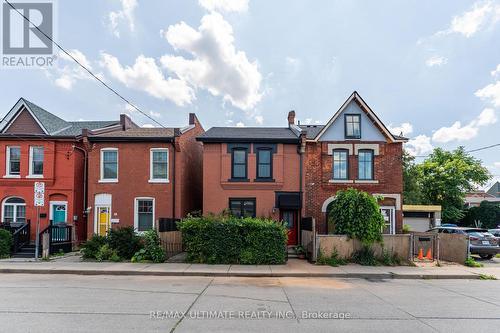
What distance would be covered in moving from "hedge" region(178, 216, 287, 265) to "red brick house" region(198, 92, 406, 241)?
4.32 meters

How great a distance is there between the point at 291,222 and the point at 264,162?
147 inches

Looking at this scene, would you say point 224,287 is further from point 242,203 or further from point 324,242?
point 242,203

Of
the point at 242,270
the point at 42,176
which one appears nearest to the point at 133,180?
the point at 42,176

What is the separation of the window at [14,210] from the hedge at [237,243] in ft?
37.3

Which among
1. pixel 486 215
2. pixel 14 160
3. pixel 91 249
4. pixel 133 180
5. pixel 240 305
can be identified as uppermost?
pixel 14 160

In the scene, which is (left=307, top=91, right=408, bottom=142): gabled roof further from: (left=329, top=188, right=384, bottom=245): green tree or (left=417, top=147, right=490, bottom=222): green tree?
(left=417, top=147, right=490, bottom=222): green tree

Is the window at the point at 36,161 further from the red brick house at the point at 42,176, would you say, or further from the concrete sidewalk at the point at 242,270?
the concrete sidewalk at the point at 242,270

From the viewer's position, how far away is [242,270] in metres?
13.5

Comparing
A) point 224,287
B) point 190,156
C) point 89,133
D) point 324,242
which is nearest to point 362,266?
point 324,242

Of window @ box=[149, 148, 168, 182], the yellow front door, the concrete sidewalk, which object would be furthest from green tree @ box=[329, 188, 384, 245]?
the yellow front door

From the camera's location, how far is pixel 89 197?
20.0 metres

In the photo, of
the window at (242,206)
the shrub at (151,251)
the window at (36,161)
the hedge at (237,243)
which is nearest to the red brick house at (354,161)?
the window at (242,206)

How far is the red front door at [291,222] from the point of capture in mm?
19625

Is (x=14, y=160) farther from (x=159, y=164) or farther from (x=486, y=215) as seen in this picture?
(x=486, y=215)
